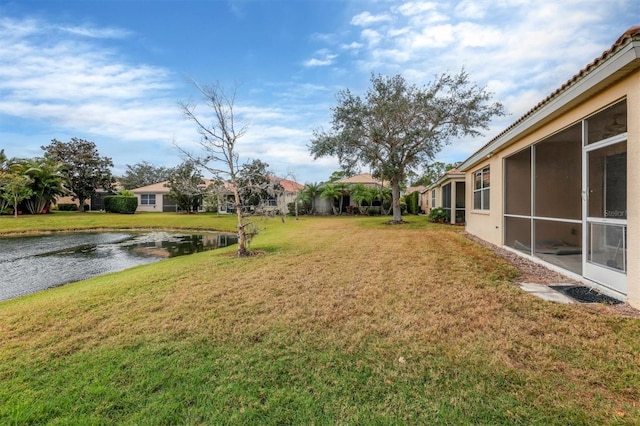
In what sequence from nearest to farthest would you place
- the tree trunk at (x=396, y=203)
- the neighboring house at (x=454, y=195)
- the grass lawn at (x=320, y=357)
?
the grass lawn at (x=320, y=357) → the neighboring house at (x=454, y=195) → the tree trunk at (x=396, y=203)

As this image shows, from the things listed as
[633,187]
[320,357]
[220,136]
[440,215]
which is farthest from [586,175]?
[440,215]

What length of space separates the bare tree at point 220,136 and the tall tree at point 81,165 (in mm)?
34395

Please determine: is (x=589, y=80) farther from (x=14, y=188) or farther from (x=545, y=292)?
(x=14, y=188)

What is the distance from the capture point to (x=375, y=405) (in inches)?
89.4

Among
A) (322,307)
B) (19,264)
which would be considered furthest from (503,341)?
(19,264)

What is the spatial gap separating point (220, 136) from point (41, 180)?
30261mm

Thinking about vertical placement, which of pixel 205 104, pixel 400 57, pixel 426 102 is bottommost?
pixel 205 104

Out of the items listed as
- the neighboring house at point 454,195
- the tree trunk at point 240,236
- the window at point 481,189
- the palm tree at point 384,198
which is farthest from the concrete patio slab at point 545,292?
the palm tree at point 384,198

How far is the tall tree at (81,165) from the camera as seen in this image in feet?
113

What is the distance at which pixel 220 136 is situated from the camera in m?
8.80

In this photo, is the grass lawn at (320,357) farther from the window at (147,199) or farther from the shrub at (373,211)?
the window at (147,199)

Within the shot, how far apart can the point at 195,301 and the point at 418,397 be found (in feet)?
11.8

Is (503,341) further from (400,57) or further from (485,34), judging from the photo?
(400,57)

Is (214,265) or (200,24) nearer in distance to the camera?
(214,265)
